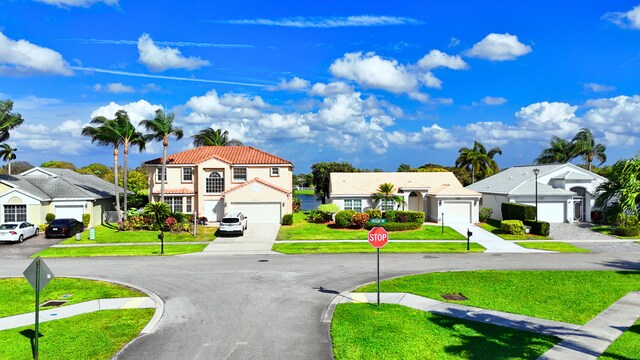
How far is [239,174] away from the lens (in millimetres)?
43625

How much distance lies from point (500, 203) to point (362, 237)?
17614 millimetres

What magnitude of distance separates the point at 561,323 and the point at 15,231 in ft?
111

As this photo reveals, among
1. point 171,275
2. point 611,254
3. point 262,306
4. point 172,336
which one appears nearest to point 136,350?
point 172,336

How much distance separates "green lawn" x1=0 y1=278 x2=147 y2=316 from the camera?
1542cm

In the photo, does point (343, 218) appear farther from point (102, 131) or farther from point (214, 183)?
point (102, 131)

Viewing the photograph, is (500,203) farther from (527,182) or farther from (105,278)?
(105,278)

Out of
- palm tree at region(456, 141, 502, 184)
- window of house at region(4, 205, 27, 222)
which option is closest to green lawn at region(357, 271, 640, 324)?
window of house at region(4, 205, 27, 222)

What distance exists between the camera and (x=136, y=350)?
11234 millimetres

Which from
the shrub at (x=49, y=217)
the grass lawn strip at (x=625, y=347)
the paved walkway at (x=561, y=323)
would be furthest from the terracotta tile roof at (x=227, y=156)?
the grass lawn strip at (x=625, y=347)

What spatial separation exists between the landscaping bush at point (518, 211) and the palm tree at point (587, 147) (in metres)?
29.4

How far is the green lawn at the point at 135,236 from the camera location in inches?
1256

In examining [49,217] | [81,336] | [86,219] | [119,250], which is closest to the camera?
[81,336]

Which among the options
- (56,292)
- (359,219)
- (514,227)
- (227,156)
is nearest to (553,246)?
(514,227)

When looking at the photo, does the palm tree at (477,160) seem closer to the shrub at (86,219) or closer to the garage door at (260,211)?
the garage door at (260,211)
